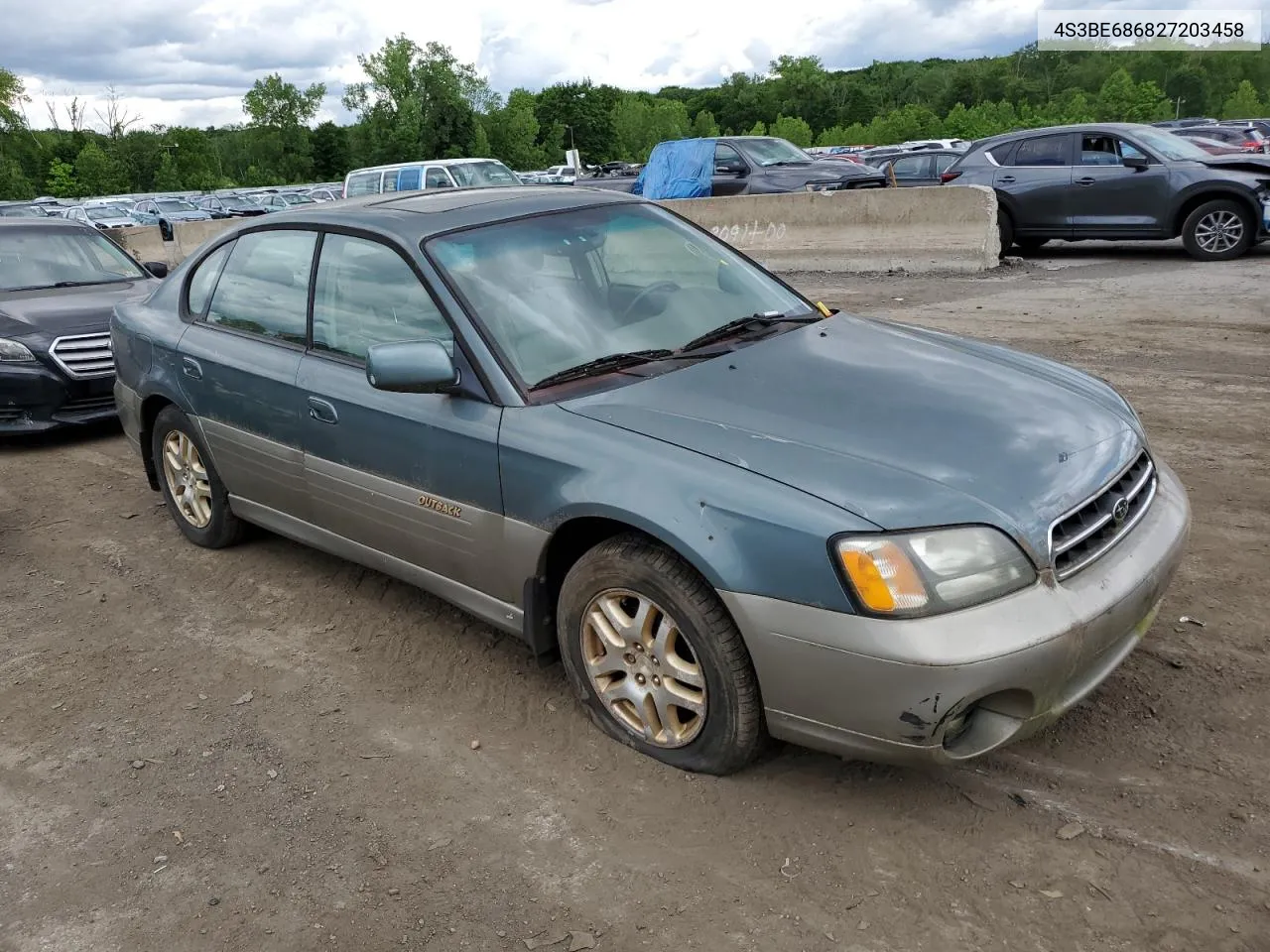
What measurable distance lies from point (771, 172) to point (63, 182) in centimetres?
6719

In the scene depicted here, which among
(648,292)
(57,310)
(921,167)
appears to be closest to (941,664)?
(648,292)

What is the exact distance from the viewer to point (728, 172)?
57.6ft

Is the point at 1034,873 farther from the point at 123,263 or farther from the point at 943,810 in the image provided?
the point at 123,263

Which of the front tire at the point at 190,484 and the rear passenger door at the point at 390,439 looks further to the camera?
the front tire at the point at 190,484

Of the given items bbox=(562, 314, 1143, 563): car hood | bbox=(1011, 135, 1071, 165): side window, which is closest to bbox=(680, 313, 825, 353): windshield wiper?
bbox=(562, 314, 1143, 563): car hood

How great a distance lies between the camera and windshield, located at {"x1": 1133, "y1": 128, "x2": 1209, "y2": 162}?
40.5 feet

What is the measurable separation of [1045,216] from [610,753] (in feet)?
38.9

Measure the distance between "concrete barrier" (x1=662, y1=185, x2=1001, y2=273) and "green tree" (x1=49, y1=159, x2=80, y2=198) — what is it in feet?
221

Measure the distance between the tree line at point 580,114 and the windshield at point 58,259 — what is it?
57.0 m

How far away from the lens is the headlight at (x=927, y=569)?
2.64m

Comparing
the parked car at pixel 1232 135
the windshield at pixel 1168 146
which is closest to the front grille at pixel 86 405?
the windshield at pixel 1168 146

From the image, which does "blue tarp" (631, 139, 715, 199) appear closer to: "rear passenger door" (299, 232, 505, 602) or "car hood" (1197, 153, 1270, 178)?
"car hood" (1197, 153, 1270, 178)

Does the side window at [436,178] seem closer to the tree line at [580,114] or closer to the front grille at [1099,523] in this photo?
the front grille at [1099,523]

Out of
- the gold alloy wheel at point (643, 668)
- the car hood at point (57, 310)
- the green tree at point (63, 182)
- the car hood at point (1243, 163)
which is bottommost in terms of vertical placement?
the gold alloy wheel at point (643, 668)
